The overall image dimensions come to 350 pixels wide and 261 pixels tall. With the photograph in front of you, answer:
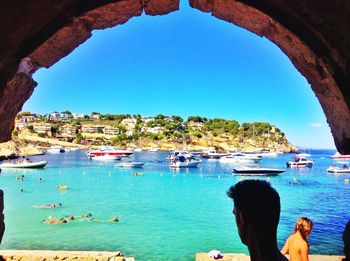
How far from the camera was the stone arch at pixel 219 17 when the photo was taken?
2.63m

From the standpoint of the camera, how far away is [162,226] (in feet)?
67.4

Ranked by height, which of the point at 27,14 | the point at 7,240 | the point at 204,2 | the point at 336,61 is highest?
the point at 204,2

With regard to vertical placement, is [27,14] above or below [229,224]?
above

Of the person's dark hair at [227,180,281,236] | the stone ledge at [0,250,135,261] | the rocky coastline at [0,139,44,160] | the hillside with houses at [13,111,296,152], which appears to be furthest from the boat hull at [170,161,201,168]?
the hillside with houses at [13,111,296,152]

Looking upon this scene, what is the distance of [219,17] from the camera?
11.4 ft

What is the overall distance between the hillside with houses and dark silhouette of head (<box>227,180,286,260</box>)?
124 meters

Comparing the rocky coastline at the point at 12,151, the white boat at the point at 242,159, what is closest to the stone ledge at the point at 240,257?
the white boat at the point at 242,159

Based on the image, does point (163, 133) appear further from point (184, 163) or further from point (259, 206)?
point (259, 206)

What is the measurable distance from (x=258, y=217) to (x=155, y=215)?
22.5 metres

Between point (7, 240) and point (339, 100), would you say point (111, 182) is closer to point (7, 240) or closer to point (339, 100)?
point (7, 240)

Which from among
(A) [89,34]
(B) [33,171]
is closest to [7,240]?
(A) [89,34]

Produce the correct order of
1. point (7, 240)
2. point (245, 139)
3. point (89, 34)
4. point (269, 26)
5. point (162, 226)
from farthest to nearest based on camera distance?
point (245, 139)
point (162, 226)
point (7, 240)
point (89, 34)
point (269, 26)

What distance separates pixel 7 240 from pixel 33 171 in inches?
1488

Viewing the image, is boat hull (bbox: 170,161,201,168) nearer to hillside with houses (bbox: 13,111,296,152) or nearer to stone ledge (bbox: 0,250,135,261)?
stone ledge (bbox: 0,250,135,261)
